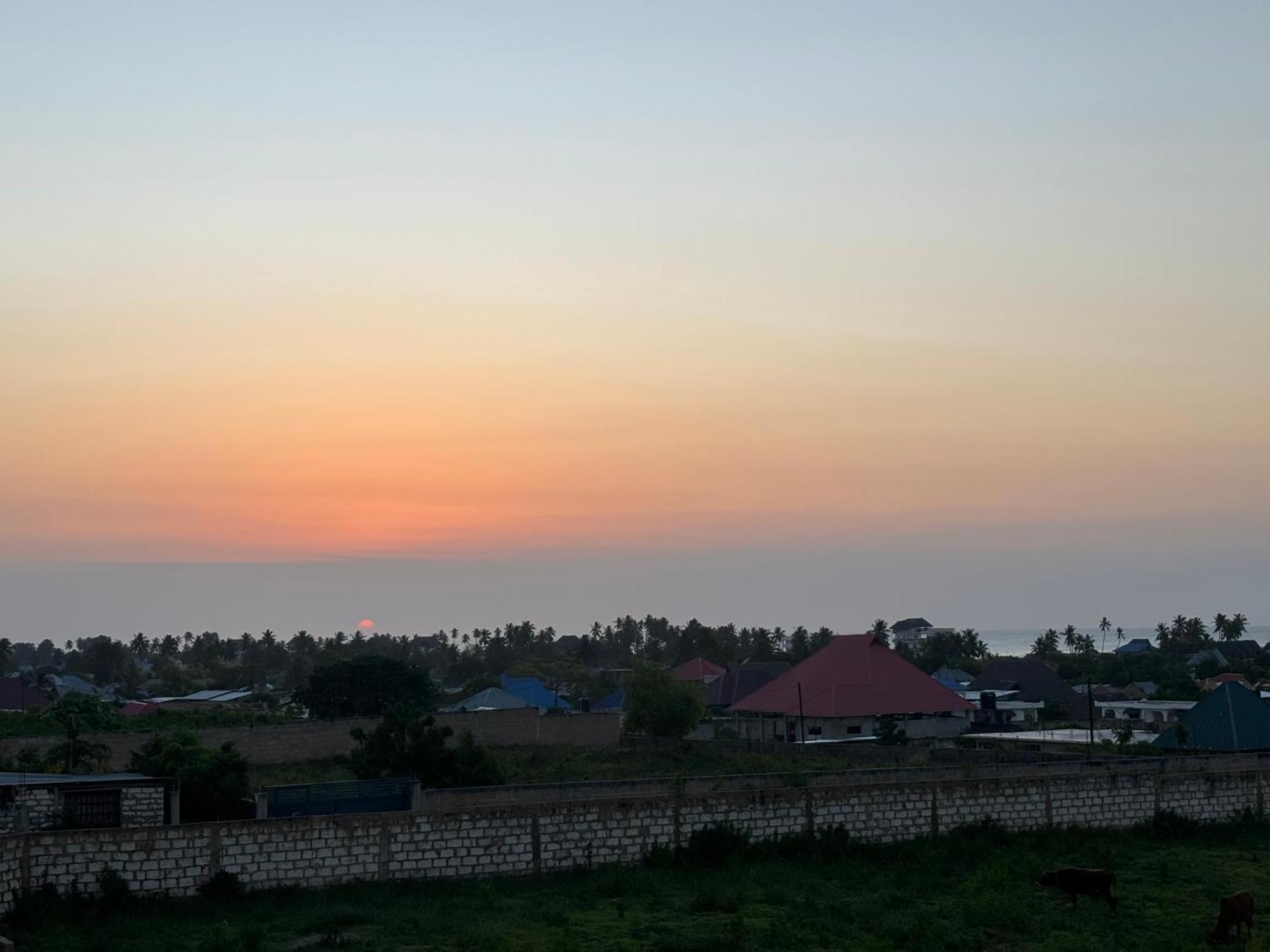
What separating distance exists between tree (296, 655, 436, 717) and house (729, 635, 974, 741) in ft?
75.6

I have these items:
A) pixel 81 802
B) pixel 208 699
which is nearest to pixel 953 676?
pixel 208 699

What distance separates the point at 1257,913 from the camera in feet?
82.2

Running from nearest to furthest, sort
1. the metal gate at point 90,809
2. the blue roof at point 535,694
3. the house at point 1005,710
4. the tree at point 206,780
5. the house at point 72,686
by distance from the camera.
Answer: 1. the metal gate at point 90,809
2. the tree at point 206,780
3. the house at point 1005,710
4. the blue roof at point 535,694
5. the house at point 72,686

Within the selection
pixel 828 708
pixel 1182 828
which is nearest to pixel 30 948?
pixel 1182 828

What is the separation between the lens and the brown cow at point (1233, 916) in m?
22.6

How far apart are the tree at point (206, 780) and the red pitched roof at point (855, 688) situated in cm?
3686

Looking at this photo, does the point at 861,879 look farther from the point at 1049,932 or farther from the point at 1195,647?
the point at 1195,647

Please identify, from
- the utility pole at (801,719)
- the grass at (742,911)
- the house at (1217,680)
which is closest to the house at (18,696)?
the utility pole at (801,719)

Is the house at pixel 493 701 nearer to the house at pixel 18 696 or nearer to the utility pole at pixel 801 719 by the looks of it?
the utility pole at pixel 801 719

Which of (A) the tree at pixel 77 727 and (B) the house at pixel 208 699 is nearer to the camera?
(A) the tree at pixel 77 727

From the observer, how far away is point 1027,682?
10481 cm

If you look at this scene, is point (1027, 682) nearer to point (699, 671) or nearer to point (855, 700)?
point (699, 671)

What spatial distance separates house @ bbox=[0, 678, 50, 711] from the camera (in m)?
100

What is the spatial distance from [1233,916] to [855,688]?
4781 cm
